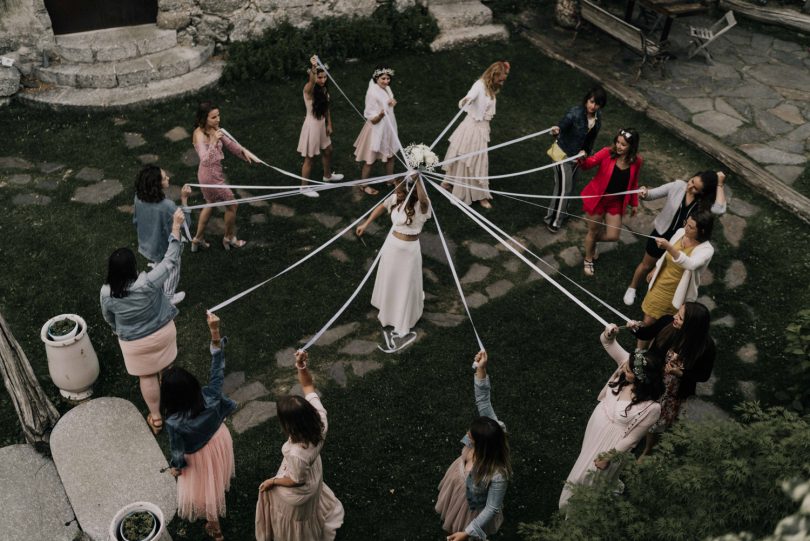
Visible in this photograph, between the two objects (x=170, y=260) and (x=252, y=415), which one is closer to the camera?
(x=170, y=260)

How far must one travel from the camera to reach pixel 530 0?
12.9 metres

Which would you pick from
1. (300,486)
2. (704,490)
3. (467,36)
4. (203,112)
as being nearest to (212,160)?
(203,112)

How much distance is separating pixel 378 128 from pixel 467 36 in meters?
3.92

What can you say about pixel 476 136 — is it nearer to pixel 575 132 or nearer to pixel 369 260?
pixel 575 132

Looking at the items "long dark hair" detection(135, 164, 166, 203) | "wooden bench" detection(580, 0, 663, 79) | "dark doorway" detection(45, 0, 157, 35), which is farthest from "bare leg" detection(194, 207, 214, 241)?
"wooden bench" detection(580, 0, 663, 79)

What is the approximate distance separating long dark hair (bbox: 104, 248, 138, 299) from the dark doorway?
586 cm

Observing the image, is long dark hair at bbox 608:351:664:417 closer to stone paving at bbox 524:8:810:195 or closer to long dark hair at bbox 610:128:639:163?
long dark hair at bbox 610:128:639:163

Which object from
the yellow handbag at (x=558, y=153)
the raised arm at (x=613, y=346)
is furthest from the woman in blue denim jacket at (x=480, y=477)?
the yellow handbag at (x=558, y=153)

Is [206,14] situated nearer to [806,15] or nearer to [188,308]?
[188,308]

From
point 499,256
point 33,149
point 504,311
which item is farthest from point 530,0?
point 33,149

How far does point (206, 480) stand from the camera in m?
5.23

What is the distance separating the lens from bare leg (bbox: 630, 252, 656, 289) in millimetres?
7465

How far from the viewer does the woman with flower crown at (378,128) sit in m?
8.28

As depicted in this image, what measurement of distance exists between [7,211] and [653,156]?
7.82 metres
